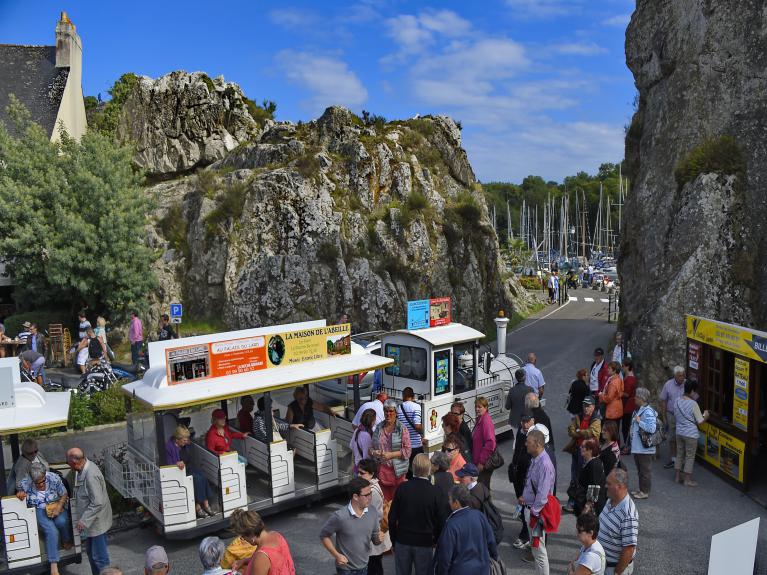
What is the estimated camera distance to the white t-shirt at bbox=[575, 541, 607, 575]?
5.66m

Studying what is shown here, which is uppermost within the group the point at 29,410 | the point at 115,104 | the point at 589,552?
the point at 115,104

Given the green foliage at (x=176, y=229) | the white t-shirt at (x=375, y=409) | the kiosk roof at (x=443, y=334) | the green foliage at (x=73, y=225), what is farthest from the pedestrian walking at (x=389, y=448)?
the green foliage at (x=176, y=229)

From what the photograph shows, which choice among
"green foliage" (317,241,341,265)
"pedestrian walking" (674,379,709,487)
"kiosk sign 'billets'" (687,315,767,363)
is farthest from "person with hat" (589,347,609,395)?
"green foliage" (317,241,341,265)

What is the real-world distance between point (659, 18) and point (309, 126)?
62.8ft

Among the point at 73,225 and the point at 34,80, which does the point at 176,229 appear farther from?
the point at 34,80

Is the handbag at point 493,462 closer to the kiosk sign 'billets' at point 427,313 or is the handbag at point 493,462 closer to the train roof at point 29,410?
the kiosk sign 'billets' at point 427,313

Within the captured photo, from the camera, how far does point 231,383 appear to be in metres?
9.62

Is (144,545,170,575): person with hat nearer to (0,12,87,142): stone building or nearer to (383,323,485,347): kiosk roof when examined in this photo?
(383,323,485,347): kiosk roof

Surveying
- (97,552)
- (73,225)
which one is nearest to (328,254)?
(73,225)

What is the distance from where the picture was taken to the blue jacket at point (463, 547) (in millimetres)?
5832

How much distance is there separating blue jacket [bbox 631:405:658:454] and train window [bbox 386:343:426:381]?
166 inches

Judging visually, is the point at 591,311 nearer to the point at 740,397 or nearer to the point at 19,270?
the point at 740,397

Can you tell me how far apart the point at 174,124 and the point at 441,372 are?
2904cm

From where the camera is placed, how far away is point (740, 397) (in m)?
11.0
